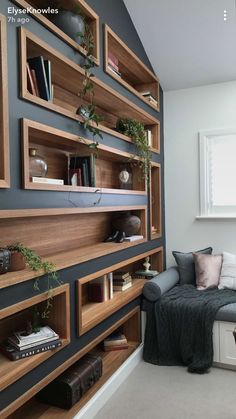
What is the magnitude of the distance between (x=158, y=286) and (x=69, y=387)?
1.27 m

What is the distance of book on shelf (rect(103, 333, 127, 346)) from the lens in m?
2.90

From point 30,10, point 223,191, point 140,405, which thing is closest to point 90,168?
point 30,10

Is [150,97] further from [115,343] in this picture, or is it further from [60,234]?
[115,343]

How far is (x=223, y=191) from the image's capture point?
3.71m

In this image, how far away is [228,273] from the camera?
3.29 meters

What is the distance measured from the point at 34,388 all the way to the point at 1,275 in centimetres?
→ 60

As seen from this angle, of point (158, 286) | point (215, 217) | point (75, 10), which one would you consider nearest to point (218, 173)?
point (215, 217)

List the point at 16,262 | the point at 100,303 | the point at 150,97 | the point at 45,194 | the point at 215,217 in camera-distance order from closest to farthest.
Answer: the point at 16,262, the point at 45,194, the point at 100,303, the point at 150,97, the point at 215,217

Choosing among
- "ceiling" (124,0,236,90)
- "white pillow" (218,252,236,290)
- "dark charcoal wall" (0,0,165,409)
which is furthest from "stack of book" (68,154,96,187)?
"white pillow" (218,252,236,290)

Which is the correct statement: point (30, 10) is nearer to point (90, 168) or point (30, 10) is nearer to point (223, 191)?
point (90, 168)

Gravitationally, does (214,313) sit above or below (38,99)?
below

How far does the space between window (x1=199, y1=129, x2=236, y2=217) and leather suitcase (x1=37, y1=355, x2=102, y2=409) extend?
2.23 metres

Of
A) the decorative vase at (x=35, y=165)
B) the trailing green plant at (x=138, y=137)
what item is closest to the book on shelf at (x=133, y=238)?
the trailing green plant at (x=138, y=137)

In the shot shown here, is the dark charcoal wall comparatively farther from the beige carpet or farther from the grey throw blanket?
the beige carpet
